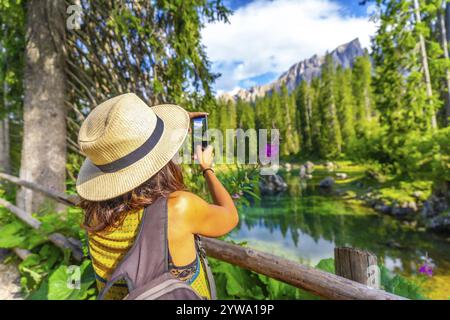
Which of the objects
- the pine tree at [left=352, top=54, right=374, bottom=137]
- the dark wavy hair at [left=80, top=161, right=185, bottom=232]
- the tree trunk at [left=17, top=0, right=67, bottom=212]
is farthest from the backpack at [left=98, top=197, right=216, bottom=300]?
the pine tree at [left=352, top=54, right=374, bottom=137]

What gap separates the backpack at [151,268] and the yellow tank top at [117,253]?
0.07 metres

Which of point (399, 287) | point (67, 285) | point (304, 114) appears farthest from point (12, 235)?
point (304, 114)

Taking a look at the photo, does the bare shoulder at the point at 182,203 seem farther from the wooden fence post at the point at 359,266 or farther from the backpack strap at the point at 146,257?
the wooden fence post at the point at 359,266

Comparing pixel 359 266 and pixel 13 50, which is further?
pixel 13 50

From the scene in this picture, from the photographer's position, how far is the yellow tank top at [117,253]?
130 cm

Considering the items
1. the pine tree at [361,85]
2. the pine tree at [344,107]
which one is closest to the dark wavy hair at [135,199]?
the pine tree at [344,107]

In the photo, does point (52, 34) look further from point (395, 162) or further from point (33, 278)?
point (395, 162)

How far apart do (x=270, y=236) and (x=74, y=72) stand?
1068 cm

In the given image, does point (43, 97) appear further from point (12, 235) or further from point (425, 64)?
point (425, 64)

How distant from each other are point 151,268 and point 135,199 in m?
0.32

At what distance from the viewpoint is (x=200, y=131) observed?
5.35ft

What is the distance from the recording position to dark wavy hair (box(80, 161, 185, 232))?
53.4 inches
